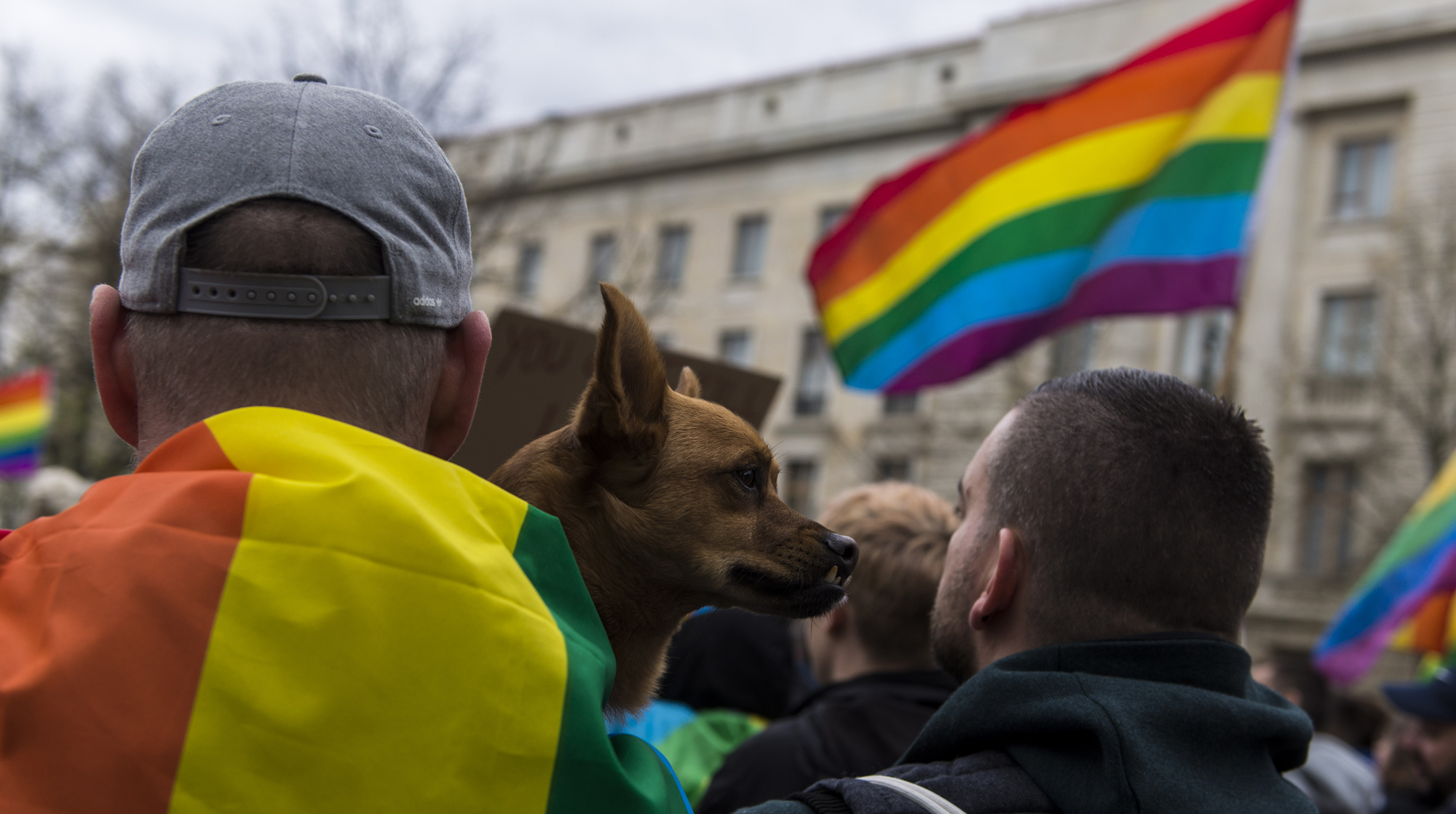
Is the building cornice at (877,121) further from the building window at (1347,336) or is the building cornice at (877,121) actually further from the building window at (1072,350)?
the building window at (1072,350)

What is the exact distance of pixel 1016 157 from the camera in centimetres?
700

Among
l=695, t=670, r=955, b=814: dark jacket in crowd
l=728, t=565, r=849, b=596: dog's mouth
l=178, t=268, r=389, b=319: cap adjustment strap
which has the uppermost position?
l=178, t=268, r=389, b=319: cap adjustment strap

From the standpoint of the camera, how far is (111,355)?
4.81 feet

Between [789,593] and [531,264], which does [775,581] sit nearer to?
[789,593]

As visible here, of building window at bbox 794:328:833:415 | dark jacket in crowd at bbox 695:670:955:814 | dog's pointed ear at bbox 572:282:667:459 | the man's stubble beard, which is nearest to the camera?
dog's pointed ear at bbox 572:282:667:459

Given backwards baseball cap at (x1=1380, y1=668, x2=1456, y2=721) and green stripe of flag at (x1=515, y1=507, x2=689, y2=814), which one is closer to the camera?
green stripe of flag at (x1=515, y1=507, x2=689, y2=814)

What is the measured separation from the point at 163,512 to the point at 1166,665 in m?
1.47

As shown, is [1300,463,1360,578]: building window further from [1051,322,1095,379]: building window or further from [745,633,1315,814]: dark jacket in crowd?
[745,633,1315,814]: dark jacket in crowd

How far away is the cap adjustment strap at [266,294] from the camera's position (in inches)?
53.1

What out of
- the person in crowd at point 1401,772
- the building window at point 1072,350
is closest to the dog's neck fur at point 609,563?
the person in crowd at point 1401,772

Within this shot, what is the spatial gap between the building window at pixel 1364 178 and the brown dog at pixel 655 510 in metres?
29.5

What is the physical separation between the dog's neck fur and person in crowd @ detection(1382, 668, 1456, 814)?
16.5 feet

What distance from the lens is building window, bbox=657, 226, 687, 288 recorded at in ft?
126

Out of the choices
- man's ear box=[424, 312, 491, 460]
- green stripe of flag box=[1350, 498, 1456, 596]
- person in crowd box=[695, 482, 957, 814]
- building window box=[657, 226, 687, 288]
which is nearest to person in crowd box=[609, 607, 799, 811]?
person in crowd box=[695, 482, 957, 814]
